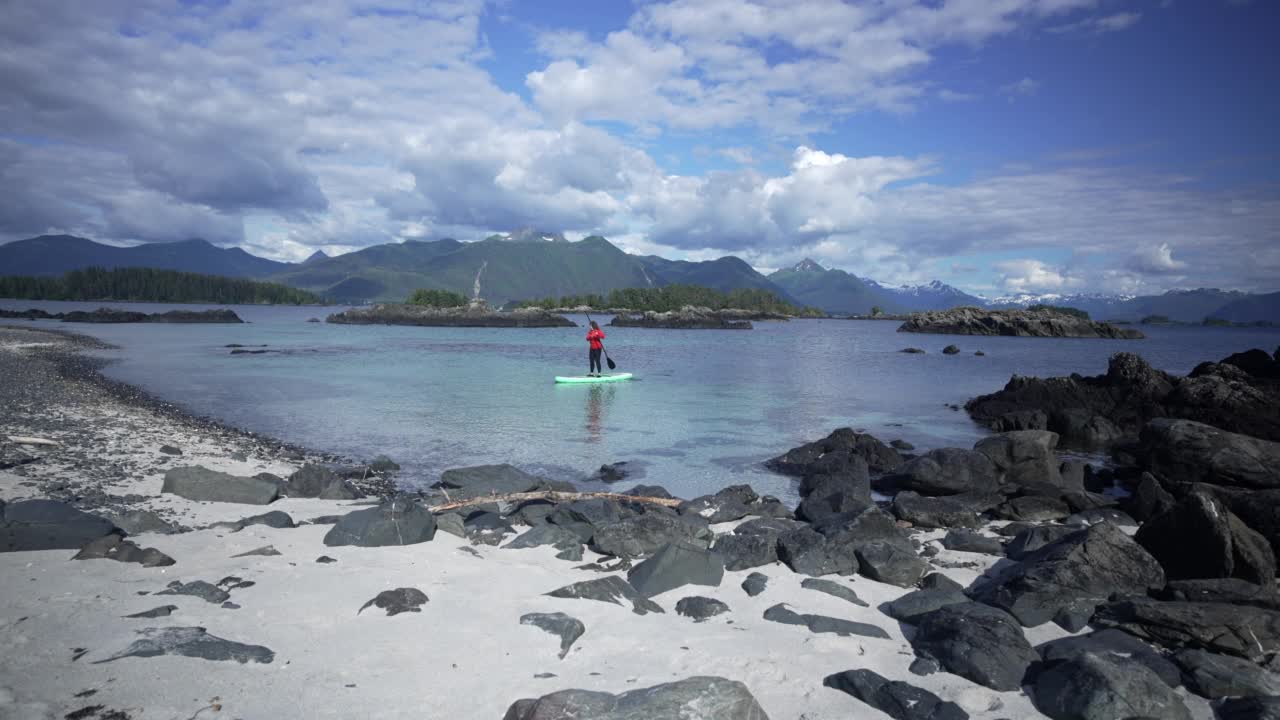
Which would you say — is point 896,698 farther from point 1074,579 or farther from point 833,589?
point 1074,579

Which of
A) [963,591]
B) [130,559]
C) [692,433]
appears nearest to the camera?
[130,559]

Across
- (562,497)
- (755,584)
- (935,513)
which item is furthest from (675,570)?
(935,513)

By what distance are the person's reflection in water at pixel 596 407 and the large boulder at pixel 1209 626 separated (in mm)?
14236

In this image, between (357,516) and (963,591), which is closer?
(963,591)

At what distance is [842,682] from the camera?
523 cm

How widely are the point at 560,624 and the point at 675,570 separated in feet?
5.77

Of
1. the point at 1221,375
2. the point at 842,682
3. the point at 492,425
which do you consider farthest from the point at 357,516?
the point at 1221,375

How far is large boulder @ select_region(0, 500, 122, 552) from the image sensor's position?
6.87 metres

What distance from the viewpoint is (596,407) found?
2569 centimetres

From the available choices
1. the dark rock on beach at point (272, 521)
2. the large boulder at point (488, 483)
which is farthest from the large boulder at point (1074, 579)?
the dark rock on beach at point (272, 521)

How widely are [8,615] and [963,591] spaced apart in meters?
8.76

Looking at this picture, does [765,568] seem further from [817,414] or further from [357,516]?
[817,414]

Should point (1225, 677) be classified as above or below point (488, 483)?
above

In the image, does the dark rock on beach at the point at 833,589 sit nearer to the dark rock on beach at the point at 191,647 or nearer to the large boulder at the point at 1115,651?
the large boulder at the point at 1115,651
